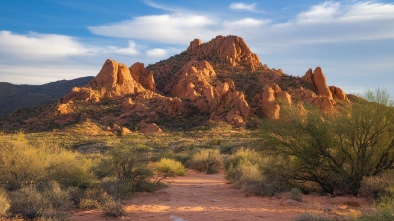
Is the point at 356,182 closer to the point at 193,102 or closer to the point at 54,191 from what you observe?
the point at 54,191

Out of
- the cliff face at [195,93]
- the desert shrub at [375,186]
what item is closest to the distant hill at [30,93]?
the cliff face at [195,93]

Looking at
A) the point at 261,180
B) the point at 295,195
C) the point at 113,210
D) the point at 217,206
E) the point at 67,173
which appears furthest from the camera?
the point at 261,180

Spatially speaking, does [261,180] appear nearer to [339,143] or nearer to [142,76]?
[339,143]

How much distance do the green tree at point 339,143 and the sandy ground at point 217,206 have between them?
0.89 meters

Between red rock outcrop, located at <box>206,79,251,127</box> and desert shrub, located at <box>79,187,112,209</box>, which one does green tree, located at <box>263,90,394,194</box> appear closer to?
desert shrub, located at <box>79,187,112,209</box>

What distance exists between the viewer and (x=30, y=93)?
3752 inches

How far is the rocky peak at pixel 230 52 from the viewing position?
70000 millimetres

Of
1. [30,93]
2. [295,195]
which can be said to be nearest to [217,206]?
[295,195]

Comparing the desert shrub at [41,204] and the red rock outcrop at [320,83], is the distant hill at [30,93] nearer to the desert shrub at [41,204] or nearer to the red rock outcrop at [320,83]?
the red rock outcrop at [320,83]

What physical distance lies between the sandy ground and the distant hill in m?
72.6

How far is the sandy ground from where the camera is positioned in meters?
9.55

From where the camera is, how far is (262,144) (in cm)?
1330

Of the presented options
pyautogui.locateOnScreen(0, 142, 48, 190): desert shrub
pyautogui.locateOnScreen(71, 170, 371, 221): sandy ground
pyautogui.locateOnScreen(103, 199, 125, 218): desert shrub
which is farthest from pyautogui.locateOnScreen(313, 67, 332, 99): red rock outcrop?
pyautogui.locateOnScreen(103, 199, 125, 218): desert shrub

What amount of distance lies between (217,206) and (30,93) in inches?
3744
